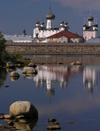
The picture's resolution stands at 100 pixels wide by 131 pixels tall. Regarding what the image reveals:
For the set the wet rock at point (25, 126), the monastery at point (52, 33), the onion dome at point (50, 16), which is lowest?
the wet rock at point (25, 126)

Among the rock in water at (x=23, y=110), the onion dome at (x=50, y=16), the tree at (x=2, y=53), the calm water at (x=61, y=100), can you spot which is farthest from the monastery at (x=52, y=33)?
the rock in water at (x=23, y=110)

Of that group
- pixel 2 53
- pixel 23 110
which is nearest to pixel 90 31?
pixel 2 53

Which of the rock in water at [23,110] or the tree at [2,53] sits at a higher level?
the tree at [2,53]

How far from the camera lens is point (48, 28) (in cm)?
15125

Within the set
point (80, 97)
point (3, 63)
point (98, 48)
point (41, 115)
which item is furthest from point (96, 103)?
point (98, 48)

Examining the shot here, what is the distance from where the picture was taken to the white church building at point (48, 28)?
148 m

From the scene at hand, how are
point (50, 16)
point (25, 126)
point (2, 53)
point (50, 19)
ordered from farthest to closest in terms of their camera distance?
point (50, 19) → point (50, 16) → point (2, 53) → point (25, 126)

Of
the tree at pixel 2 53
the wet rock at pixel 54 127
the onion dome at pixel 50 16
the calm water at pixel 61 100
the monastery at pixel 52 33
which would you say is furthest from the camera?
the onion dome at pixel 50 16

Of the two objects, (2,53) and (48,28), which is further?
(48,28)

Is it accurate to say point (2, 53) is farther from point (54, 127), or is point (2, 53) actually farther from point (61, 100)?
point (54, 127)

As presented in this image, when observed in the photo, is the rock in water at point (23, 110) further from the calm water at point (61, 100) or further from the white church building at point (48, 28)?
the white church building at point (48, 28)

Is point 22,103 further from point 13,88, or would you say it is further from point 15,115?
point 13,88

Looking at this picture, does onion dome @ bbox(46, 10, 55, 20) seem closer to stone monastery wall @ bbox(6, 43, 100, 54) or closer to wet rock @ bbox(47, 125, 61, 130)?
stone monastery wall @ bbox(6, 43, 100, 54)

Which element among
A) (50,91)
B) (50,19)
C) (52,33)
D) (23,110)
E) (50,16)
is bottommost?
(50,91)
